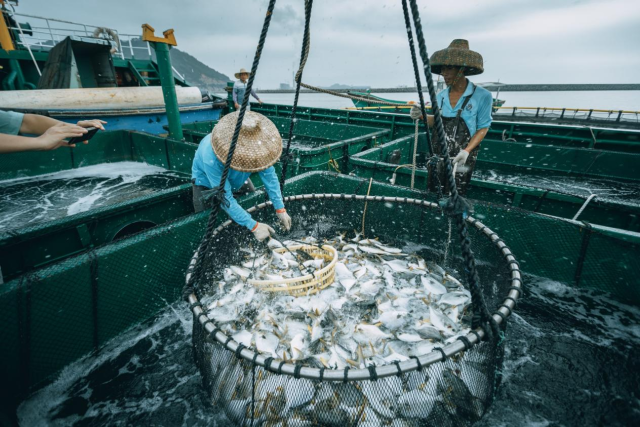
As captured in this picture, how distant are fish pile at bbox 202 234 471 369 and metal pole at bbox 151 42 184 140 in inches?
189

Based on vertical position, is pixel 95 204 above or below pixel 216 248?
below

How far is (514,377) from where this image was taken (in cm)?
241

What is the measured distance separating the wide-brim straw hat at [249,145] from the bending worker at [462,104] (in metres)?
A: 2.09

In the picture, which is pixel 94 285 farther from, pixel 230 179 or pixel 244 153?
pixel 244 153

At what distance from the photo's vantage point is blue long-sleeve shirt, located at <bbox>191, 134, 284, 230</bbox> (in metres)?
2.81

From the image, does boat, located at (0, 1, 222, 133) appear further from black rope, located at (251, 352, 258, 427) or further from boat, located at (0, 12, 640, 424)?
black rope, located at (251, 352, 258, 427)

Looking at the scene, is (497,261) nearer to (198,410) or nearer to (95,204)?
(198,410)

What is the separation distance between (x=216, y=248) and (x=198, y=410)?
53.2 inches

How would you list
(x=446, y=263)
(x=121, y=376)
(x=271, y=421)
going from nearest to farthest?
(x=271, y=421), (x=121, y=376), (x=446, y=263)

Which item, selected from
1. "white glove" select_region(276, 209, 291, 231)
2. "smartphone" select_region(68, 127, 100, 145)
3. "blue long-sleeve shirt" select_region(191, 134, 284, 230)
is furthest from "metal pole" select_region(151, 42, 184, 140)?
"white glove" select_region(276, 209, 291, 231)

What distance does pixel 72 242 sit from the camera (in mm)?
2889

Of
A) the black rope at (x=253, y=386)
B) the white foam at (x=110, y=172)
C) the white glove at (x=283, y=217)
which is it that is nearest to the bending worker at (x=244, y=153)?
the white glove at (x=283, y=217)

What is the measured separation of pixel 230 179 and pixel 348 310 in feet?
6.06

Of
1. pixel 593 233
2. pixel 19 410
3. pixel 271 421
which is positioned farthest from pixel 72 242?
pixel 593 233
